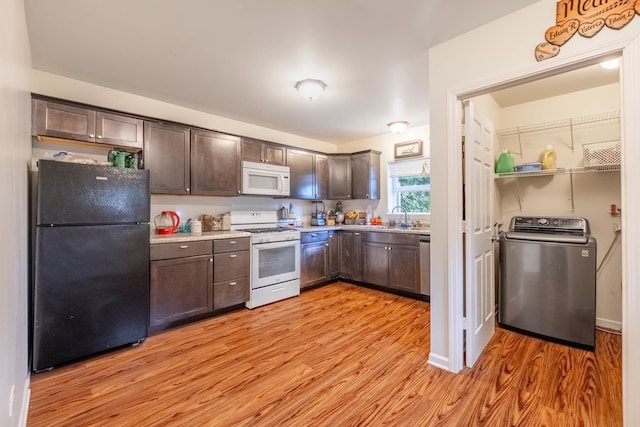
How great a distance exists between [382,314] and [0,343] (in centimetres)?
289

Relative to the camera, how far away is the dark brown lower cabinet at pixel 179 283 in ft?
8.63

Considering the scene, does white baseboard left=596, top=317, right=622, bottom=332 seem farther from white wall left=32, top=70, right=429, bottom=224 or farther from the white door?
white wall left=32, top=70, right=429, bottom=224

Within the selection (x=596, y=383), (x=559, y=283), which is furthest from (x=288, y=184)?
(x=596, y=383)

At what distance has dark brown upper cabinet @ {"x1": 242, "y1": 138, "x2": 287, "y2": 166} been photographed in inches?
145

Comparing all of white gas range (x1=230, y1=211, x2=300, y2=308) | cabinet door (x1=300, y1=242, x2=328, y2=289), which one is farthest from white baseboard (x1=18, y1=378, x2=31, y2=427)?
cabinet door (x1=300, y1=242, x2=328, y2=289)

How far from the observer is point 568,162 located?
292 cm

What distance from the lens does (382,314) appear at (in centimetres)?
314

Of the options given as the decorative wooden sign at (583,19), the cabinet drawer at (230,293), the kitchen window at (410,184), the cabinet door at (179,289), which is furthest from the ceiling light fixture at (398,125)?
the cabinet door at (179,289)

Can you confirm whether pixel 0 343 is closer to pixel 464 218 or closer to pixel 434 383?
pixel 434 383

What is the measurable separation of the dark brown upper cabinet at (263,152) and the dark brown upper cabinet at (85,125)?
1.20 metres

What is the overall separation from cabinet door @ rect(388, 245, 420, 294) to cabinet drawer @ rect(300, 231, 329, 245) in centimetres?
100

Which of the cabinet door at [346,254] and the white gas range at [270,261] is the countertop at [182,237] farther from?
the cabinet door at [346,254]

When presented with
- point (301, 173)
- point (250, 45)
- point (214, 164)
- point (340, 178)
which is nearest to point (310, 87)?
point (250, 45)

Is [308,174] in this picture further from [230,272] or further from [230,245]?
[230,272]
